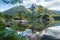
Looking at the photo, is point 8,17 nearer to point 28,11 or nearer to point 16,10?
point 16,10

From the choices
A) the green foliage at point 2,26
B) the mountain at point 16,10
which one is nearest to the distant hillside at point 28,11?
the mountain at point 16,10

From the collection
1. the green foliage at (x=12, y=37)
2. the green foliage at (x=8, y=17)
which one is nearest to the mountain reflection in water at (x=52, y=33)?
the green foliage at (x=12, y=37)

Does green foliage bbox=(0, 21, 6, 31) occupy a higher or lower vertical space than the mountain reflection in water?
higher

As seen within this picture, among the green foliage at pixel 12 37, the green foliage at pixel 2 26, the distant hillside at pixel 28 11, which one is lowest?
the green foliage at pixel 12 37

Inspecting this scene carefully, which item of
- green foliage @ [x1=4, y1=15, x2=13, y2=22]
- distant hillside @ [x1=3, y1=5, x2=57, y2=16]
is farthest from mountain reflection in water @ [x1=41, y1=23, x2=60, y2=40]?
green foliage @ [x1=4, y1=15, x2=13, y2=22]

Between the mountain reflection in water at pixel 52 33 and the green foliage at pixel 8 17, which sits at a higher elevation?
the green foliage at pixel 8 17

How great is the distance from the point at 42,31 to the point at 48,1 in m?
0.38

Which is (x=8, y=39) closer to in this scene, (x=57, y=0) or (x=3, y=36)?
(x=3, y=36)

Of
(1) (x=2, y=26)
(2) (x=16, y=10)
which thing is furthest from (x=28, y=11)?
(1) (x=2, y=26)

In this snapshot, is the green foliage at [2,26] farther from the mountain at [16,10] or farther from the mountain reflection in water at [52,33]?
the mountain reflection in water at [52,33]

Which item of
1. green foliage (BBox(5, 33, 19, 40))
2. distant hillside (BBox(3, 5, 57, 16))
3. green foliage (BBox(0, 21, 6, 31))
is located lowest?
green foliage (BBox(5, 33, 19, 40))

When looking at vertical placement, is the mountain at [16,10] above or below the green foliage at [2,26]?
above

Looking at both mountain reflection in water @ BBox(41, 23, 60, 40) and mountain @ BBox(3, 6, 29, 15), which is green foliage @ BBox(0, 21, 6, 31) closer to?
mountain @ BBox(3, 6, 29, 15)

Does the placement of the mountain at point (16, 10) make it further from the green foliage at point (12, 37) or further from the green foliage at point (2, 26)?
the green foliage at point (12, 37)
